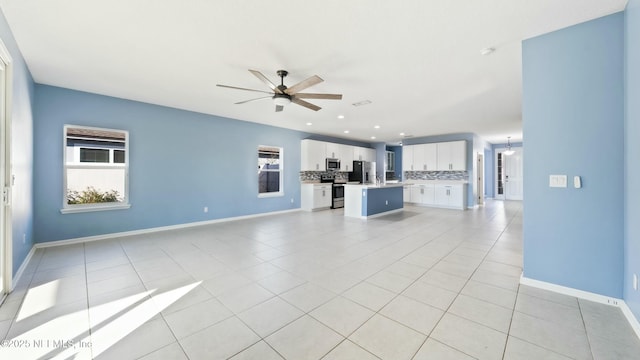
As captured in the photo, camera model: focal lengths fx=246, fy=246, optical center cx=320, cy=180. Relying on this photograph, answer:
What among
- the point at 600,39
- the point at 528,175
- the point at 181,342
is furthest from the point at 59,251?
the point at 600,39

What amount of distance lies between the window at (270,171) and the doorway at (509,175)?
9874 mm

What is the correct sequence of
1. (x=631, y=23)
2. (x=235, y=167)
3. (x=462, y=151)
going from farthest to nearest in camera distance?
(x=462, y=151) < (x=235, y=167) < (x=631, y=23)

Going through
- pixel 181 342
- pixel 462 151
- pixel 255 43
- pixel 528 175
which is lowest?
pixel 181 342

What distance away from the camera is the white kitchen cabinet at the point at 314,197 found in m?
7.70

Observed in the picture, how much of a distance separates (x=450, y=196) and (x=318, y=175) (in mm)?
4521

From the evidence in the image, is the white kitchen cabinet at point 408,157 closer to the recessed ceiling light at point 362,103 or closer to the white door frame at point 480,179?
the white door frame at point 480,179

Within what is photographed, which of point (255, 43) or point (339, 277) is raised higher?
point (255, 43)

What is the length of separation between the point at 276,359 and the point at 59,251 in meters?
4.29

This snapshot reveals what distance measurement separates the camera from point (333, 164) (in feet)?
28.8

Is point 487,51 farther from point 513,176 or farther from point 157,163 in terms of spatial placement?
point 513,176

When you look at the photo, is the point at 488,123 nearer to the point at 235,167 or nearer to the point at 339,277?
the point at 339,277

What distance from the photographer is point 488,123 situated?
22.0ft

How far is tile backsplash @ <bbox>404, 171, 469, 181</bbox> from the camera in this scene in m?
8.56

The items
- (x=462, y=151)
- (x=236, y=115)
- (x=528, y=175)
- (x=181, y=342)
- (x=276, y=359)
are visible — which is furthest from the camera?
(x=462, y=151)
